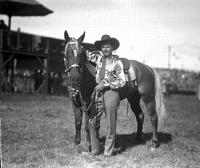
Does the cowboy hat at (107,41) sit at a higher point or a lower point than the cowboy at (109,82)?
higher

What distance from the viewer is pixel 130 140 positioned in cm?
782

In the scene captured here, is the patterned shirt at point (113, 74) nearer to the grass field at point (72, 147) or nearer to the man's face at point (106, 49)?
the man's face at point (106, 49)

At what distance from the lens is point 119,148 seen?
670 centimetres

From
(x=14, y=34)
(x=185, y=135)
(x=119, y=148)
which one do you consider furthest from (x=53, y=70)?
(x=119, y=148)

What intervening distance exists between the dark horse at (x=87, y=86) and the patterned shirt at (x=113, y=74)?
27 cm

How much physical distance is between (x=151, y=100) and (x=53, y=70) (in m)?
17.3

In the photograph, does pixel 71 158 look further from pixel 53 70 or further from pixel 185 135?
pixel 53 70

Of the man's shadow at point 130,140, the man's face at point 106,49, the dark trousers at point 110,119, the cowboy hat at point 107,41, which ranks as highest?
the cowboy hat at point 107,41

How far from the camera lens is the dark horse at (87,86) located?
540cm

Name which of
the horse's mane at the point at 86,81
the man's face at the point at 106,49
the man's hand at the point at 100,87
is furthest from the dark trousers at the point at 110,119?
the man's face at the point at 106,49

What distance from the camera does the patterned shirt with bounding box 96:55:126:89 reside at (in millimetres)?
5773

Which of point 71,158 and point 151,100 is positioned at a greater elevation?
point 151,100

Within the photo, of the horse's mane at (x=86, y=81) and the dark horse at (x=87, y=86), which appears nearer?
the dark horse at (x=87, y=86)

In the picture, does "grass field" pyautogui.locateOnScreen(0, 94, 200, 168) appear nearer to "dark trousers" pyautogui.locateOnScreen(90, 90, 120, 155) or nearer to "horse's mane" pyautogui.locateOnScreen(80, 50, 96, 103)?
"dark trousers" pyautogui.locateOnScreen(90, 90, 120, 155)
